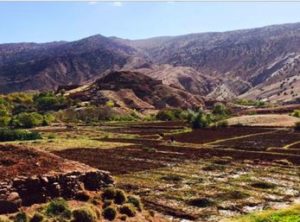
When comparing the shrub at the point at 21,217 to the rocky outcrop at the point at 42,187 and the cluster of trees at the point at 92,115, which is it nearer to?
the rocky outcrop at the point at 42,187

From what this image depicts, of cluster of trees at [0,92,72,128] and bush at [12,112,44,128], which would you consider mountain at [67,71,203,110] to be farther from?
bush at [12,112,44,128]

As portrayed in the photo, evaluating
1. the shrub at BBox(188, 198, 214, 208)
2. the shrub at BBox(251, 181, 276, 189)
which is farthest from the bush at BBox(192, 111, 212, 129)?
the shrub at BBox(188, 198, 214, 208)

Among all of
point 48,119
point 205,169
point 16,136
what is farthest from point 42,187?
point 48,119

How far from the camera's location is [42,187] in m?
30.4

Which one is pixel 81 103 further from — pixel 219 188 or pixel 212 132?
pixel 219 188

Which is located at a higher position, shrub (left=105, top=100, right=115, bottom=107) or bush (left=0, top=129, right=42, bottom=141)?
bush (left=0, top=129, right=42, bottom=141)

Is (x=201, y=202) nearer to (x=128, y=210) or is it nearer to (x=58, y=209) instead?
(x=128, y=210)

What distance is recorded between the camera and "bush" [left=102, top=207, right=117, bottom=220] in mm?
29362

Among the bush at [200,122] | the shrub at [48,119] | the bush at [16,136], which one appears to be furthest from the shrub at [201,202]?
the shrub at [48,119]

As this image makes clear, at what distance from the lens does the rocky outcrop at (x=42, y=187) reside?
94.2 feet

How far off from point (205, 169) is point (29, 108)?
122567 mm

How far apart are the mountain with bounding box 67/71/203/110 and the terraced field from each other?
87000mm


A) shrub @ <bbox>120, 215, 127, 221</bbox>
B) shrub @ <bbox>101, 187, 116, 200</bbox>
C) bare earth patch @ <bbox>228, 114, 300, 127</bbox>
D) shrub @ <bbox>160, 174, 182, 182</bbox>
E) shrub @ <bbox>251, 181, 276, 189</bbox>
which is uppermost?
shrub @ <bbox>101, 187, 116, 200</bbox>

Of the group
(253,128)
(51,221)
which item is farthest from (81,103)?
(51,221)
